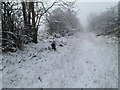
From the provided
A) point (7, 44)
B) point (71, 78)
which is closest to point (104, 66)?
point (71, 78)

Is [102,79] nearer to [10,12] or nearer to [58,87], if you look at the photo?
[58,87]

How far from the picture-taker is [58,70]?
10242 mm

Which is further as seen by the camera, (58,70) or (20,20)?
Answer: (20,20)

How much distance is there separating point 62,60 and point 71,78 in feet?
9.50

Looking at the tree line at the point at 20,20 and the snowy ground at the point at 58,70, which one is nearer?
the snowy ground at the point at 58,70

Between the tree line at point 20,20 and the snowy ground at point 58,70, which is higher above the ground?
the tree line at point 20,20

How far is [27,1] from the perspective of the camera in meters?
15.5

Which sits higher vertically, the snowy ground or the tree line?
the tree line

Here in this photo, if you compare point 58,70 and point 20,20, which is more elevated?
point 20,20

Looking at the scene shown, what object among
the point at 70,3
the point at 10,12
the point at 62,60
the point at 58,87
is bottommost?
the point at 58,87

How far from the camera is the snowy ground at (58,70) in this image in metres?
8.82

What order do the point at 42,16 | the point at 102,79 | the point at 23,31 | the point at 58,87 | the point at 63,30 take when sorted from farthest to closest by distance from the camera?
1. the point at 63,30
2. the point at 42,16
3. the point at 23,31
4. the point at 102,79
5. the point at 58,87

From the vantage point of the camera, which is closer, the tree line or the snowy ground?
the snowy ground

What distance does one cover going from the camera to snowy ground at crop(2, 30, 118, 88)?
8.82m
